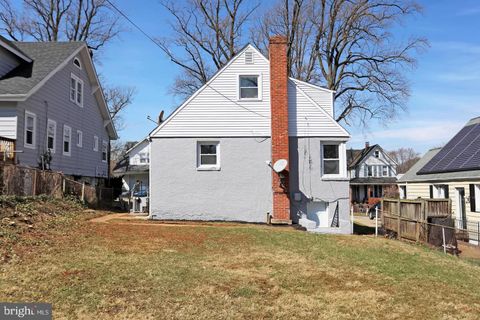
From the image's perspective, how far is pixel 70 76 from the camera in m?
22.3

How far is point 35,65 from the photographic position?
2014cm

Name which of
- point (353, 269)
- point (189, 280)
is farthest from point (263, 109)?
point (189, 280)

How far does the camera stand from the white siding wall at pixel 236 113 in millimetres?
16703

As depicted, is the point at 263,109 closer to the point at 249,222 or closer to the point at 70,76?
the point at 249,222

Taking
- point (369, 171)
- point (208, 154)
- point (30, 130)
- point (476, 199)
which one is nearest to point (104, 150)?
point (30, 130)

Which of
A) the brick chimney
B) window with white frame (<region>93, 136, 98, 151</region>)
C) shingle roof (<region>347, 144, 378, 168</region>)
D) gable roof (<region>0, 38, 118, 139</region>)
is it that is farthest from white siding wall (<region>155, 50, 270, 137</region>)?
shingle roof (<region>347, 144, 378, 168</region>)

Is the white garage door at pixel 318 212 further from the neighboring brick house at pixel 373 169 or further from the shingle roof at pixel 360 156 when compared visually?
the shingle roof at pixel 360 156

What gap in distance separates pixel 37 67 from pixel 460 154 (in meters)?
21.6

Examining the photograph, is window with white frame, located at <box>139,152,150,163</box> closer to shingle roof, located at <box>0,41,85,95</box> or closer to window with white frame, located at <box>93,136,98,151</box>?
window with white frame, located at <box>93,136,98,151</box>

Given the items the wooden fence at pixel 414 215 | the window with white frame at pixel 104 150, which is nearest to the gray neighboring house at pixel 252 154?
the wooden fence at pixel 414 215

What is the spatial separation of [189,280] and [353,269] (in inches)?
132

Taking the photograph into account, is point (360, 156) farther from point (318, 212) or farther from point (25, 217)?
point (25, 217)

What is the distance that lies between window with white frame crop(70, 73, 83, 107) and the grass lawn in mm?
13696

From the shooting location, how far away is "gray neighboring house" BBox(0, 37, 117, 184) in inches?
692
